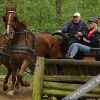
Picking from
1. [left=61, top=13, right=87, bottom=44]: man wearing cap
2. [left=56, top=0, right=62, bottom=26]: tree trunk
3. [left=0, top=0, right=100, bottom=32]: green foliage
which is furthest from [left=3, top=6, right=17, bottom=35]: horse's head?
[left=56, top=0, right=62, bottom=26]: tree trunk

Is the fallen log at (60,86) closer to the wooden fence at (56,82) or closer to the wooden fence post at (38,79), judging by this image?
the wooden fence at (56,82)

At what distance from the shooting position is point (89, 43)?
33.9 feet

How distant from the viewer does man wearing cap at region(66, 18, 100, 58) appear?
10133mm

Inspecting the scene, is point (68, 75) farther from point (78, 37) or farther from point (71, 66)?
point (78, 37)

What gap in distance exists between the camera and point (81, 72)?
7727 millimetres

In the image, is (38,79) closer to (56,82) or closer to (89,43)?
(56,82)

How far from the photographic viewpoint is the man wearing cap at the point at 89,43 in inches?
399

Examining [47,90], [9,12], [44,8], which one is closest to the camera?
[47,90]

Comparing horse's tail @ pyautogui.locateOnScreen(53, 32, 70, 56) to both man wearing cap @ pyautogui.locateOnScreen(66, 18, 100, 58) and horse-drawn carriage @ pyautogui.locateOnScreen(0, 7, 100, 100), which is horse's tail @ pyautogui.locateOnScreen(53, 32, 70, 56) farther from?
man wearing cap @ pyautogui.locateOnScreen(66, 18, 100, 58)

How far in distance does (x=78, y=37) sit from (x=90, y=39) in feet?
1.33

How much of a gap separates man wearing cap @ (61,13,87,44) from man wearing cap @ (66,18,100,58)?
0.96 feet

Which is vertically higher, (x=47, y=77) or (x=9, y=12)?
(x=9, y=12)

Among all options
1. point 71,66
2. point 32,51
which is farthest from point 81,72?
point 32,51

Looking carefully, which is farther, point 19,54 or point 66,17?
point 66,17
